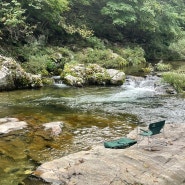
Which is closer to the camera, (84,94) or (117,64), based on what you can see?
(84,94)

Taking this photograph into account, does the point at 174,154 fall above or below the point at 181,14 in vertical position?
below

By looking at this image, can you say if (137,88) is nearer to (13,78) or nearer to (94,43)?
(13,78)

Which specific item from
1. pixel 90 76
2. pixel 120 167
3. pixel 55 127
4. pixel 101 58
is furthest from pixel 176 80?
pixel 120 167

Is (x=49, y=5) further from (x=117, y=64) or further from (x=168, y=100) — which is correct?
(x=168, y=100)

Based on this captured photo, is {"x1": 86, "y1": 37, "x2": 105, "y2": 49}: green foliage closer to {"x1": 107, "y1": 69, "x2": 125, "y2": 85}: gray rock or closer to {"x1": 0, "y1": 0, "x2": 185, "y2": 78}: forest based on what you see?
{"x1": 0, "y1": 0, "x2": 185, "y2": 78}: forest

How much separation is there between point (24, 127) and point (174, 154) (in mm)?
5573

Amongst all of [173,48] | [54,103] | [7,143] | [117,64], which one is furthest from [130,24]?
[7,143]

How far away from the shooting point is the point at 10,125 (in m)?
11.3

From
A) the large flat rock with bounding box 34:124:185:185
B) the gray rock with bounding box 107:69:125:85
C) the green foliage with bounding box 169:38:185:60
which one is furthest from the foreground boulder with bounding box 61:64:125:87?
the green foliage with bounding box 169:38:185:60

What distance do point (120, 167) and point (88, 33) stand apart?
78.6 ft

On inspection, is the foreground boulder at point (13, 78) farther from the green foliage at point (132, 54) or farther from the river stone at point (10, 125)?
the green foliage at point (132, 54)

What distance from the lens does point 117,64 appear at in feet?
96.4

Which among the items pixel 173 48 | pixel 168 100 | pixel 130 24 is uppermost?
pixel 130 24

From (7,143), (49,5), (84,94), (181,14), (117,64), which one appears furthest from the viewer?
(181,14)
